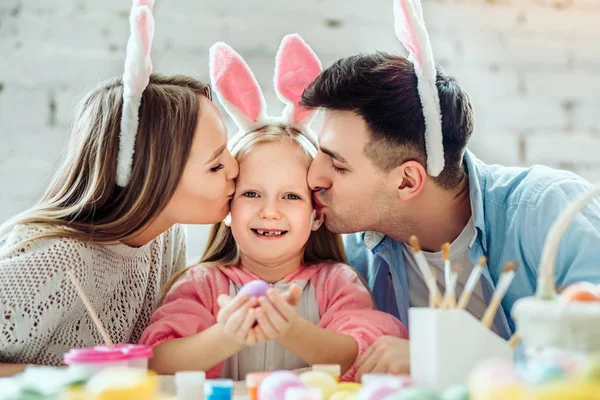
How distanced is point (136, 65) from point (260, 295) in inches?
22.5

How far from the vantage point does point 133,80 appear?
1.40m

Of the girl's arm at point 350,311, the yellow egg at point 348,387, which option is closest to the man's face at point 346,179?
the girl's arm at point 350,311

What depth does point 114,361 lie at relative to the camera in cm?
95

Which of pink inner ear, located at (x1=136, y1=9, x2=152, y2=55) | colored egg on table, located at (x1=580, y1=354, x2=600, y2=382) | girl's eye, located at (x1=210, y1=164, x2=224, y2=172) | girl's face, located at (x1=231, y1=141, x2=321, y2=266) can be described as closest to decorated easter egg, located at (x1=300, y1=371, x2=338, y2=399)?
colored egg on table, located at (x1=580, y1=354, x2=600, y2=382)

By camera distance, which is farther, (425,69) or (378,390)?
(425,69)

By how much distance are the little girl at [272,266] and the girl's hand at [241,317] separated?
13cm

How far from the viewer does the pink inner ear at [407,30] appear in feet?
4.62

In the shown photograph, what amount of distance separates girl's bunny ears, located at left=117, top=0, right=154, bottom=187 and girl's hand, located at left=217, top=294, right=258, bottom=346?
475 millimetres

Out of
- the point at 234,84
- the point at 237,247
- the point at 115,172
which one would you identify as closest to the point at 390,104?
the point at 234,84

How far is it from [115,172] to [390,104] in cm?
58

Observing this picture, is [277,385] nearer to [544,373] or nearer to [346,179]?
[544,373]

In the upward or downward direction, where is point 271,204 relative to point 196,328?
upward

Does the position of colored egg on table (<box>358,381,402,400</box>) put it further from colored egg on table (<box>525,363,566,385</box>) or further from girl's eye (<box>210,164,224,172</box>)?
girl's eye (<box>210,164,224,172</box>)

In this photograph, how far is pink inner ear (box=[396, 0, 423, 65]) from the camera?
1407mm
